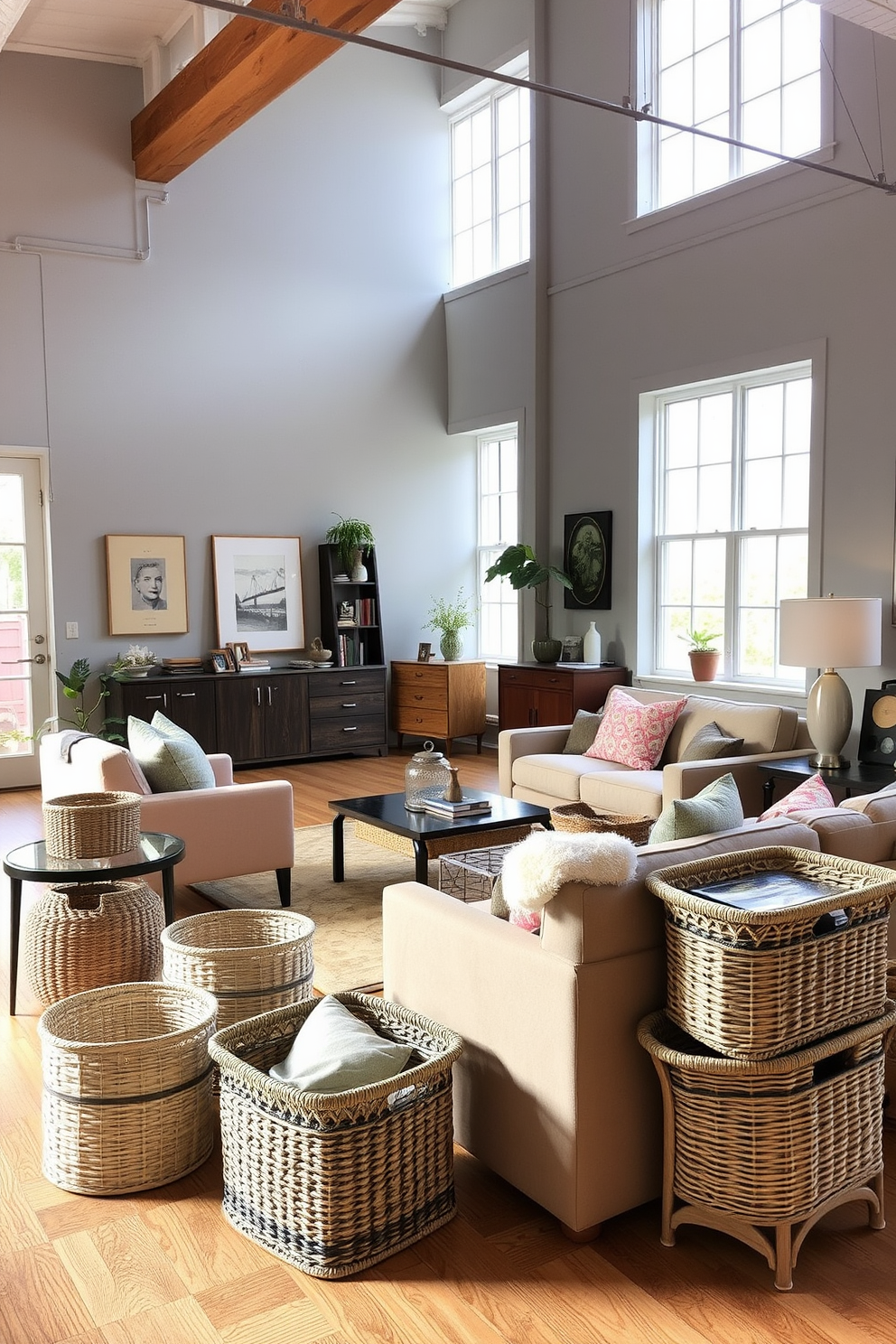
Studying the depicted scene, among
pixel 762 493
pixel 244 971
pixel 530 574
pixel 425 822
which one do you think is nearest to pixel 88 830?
pixel 244 971

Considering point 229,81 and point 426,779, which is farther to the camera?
point 229,81

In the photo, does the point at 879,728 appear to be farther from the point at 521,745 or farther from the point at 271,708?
the point at 271,708

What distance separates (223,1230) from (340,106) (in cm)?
885

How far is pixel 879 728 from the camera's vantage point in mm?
5688

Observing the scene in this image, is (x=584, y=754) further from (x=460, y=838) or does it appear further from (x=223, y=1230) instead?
(x=223, y=1230)

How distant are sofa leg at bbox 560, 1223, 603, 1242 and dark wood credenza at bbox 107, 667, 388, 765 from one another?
6.16 m

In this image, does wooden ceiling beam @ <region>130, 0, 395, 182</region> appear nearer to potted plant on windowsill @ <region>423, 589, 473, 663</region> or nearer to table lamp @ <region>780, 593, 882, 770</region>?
table lamp @ <region>780, 593, 882, 770</region>

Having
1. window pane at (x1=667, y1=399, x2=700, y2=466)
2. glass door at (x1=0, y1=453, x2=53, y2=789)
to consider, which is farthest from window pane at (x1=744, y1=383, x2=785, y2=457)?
glass door at (x1=0, y1=453, x2=53, y2=789)

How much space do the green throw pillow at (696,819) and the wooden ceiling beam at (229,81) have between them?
438 cm

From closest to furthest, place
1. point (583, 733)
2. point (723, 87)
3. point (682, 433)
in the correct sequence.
→ point (583, 733)
point (723, 87)
point (682, 433)

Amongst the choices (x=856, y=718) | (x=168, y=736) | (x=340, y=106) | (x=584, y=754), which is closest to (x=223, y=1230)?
(x=168, y=736)

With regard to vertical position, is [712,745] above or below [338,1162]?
above

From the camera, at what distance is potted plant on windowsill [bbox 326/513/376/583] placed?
29.5 ft

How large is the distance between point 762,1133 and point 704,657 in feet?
16.6
